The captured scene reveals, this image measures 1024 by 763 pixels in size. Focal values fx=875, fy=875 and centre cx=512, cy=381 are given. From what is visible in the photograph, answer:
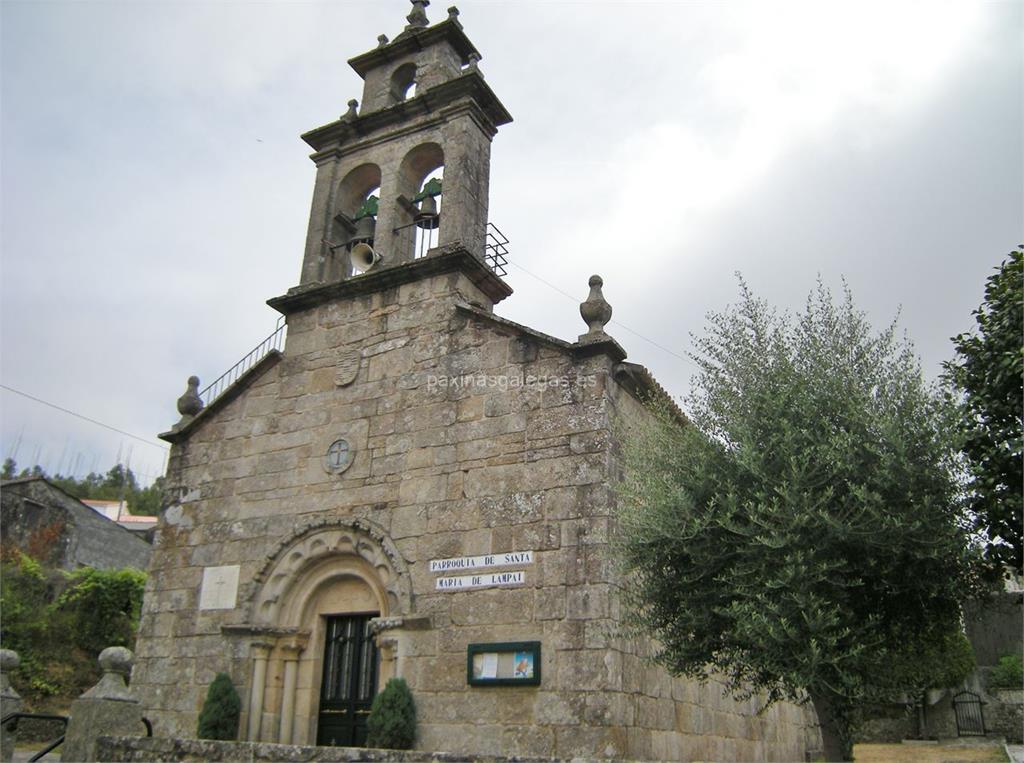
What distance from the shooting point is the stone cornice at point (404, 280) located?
40.6 feet

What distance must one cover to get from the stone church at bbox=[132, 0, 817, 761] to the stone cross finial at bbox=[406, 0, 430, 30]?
6 cm

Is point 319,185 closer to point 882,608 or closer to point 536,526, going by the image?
point 536,526

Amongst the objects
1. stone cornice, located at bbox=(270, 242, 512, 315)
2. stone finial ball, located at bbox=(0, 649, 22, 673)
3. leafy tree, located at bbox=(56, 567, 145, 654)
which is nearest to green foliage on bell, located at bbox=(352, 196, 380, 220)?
stone cornice, located at bbox=(270, 242, 512, 315)

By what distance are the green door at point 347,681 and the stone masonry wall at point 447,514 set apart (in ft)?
0.94

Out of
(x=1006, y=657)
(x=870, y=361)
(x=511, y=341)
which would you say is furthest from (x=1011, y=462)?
(x=1006, y=657)

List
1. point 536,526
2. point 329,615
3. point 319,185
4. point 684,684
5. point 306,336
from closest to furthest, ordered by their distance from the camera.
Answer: point 536,526 → point 684,684 → point 329,615 → point 306,336 → point 319,185

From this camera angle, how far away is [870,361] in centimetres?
877

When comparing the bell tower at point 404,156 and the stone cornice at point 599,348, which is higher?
the bell tower at point 404,156

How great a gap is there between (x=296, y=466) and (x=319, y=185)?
4980 mm

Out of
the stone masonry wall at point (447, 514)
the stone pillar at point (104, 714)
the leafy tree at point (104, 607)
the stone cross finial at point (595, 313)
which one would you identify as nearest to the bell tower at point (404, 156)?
the stone masonry wall at point (447, 514)

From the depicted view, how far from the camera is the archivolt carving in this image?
11102mm

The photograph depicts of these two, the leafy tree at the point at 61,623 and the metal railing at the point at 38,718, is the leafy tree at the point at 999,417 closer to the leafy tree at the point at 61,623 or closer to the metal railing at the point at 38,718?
the metal railing at the point at 38,718

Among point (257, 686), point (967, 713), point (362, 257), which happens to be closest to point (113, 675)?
point (257, 686)

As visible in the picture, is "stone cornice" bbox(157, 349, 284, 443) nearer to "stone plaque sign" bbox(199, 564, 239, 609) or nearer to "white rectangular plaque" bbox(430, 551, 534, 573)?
"stone plaque sign" bbox(199, 564, 239, 609)
